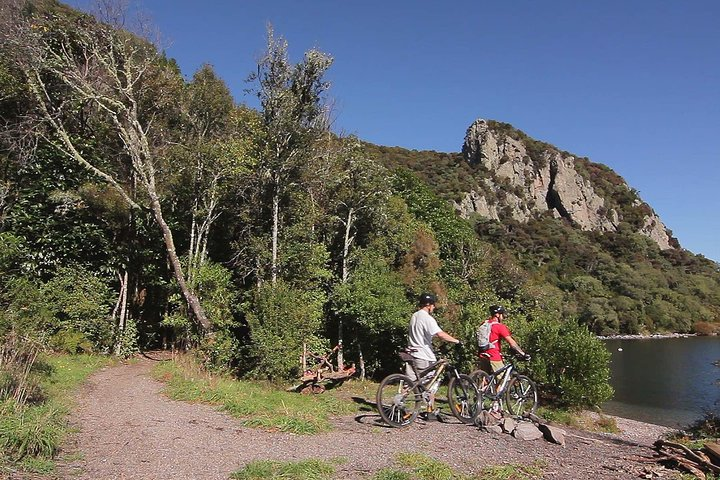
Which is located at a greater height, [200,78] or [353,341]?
[200,78]

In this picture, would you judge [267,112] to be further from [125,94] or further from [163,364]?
[163,364]

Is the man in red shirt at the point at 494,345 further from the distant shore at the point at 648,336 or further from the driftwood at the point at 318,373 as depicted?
the distant shore at the point at 648,336

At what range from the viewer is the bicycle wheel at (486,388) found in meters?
8.03

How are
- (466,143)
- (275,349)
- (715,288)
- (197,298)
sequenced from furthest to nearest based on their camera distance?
(466,143) → (715,288) → (197,298) → (275,349)

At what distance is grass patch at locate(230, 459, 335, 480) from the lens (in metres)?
4.89

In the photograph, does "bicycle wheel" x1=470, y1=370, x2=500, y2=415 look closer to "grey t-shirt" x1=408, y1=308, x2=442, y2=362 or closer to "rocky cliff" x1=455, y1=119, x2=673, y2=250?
"grey t-shirt" x1=408, y1=308, x2=442, y2=362

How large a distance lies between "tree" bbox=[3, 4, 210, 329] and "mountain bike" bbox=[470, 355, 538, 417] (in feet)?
29.7

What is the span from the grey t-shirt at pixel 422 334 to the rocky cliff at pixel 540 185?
113517mm

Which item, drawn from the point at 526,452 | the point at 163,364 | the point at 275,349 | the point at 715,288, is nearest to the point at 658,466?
the point at 526,452

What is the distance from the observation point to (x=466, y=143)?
140 metres

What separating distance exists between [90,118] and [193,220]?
5.20m

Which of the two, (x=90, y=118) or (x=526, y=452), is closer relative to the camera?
(x=526, y=452)

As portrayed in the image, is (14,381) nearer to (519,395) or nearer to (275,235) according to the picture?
(519,395)

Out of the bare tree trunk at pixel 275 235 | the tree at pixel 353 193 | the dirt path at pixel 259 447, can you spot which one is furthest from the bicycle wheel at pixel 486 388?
the tree at pixel 353 193
